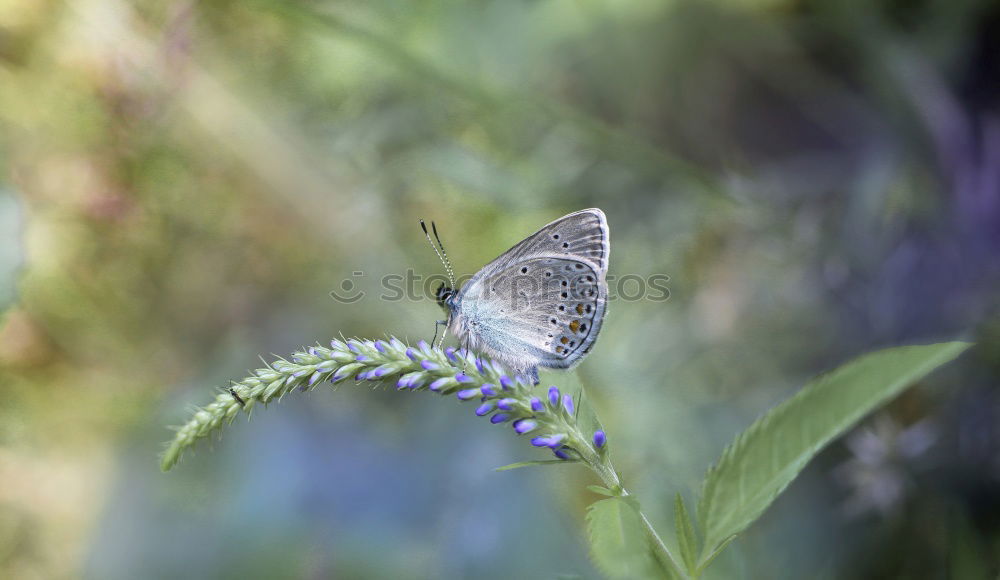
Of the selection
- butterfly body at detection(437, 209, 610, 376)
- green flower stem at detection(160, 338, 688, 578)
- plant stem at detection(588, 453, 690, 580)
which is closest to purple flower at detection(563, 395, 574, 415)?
green flower stem at detection(160, 338, 688, 578)

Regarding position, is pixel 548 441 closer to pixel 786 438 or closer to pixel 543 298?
pixel 786 438

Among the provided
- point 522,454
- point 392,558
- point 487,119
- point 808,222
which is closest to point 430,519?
point 392,558

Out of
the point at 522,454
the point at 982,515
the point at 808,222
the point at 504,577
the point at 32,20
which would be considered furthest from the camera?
the point at 32,20

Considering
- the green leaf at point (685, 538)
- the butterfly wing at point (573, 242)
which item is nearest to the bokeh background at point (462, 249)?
the butterfly wing at point (573, 242)

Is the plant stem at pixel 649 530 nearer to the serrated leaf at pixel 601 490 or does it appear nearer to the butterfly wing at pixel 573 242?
the serrated leaf at pixel 601 490

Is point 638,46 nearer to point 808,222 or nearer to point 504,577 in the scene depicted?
point 808,222

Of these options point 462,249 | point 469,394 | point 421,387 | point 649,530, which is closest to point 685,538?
point 649,530

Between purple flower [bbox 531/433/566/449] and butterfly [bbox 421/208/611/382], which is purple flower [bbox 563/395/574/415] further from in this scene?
butterfly [bbox 421/208/611/382]
